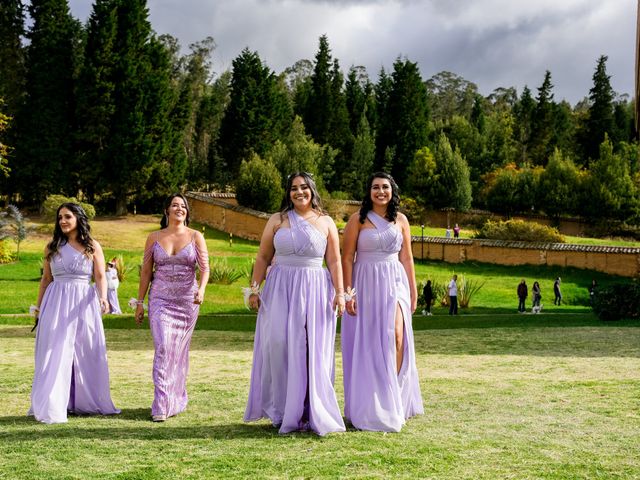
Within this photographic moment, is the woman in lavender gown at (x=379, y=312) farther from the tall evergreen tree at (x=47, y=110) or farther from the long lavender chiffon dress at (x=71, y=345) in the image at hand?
the tall evergreen tree at (x=47, y=110)

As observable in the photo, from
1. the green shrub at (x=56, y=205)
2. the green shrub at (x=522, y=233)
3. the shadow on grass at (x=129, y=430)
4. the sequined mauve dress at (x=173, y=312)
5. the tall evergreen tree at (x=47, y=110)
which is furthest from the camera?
the tall evergreen tree at (x=47, y=110)

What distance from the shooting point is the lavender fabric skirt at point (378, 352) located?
6312mm

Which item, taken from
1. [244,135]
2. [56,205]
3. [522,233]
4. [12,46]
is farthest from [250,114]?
A: [522,233]

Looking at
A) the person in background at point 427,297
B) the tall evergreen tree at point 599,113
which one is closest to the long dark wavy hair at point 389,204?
the person in background at point 427,297

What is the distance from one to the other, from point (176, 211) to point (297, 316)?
170cm

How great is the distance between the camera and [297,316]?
628 centimetres

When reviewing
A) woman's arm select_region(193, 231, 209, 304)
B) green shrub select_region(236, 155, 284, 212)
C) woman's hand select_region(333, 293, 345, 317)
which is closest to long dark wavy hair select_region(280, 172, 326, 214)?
woman's hand select_region(333, 293, 345, 317)

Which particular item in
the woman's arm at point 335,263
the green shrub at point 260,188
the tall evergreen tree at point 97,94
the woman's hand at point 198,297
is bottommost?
the woman's hand at point 198,297

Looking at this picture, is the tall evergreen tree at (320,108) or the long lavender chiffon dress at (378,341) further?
the tall evergreen tree at (320,108)

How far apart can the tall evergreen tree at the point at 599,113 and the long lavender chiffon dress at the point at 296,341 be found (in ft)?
208

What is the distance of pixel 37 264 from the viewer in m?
30.9

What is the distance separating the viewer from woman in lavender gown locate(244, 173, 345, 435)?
6180 millimetres

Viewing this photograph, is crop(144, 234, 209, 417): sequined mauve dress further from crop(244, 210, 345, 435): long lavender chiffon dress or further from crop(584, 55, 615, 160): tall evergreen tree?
crop(584, 55, 615, 160): tall evergreen tree

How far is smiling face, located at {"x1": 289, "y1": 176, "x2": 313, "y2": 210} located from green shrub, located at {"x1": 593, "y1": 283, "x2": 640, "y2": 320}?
17.0 meters
